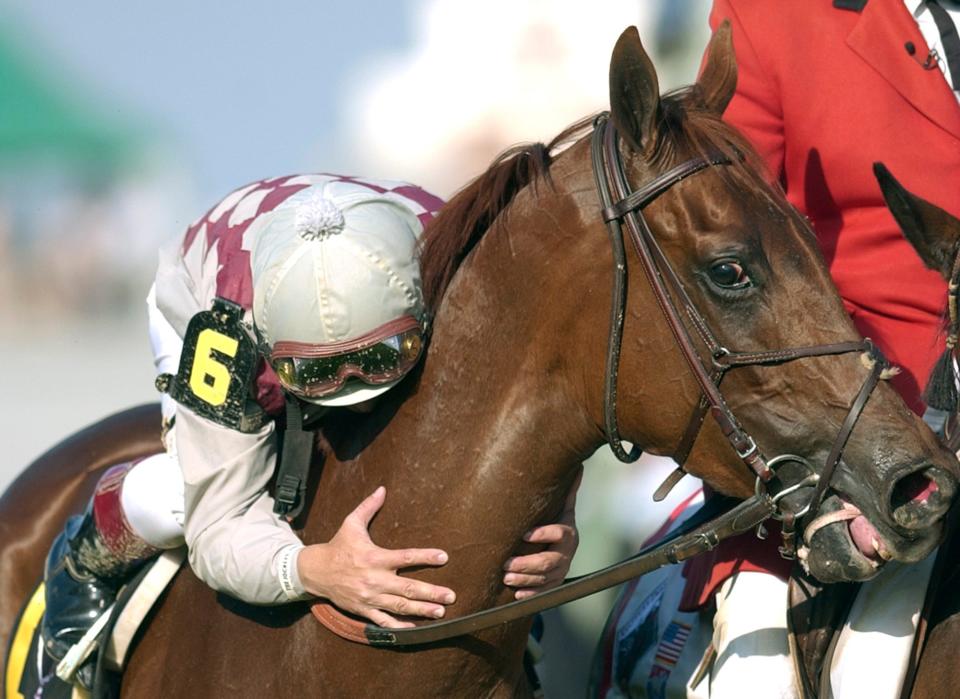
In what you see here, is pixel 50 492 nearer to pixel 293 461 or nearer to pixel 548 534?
pixel 293 461

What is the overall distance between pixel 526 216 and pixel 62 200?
13.2m

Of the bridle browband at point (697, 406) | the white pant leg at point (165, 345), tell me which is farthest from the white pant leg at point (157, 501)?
the bridle browband at point (697, 406)

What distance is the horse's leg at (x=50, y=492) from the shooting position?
4.81 meters

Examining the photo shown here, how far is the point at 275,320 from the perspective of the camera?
3.17 m

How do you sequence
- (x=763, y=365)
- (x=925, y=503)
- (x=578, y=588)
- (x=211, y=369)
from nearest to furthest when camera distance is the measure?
(x=925, y=503)
(x=763, y=365)
(x=578, y=588)
(x=211, y=369)

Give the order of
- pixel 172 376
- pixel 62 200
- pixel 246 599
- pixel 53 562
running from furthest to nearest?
pixel 62 200, pixel 53 562, pixel 172 376, pixel 246 599

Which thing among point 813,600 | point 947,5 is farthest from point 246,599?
point 947,5

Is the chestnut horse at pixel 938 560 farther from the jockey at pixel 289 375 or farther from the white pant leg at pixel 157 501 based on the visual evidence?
the white pant leg at pixel 157 501

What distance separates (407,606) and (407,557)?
0.12 m

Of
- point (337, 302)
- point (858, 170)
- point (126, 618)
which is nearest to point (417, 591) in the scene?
point (337, 302)

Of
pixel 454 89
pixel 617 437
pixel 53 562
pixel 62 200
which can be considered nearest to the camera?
pixel 617 437

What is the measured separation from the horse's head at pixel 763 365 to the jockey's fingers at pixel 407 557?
1.80ft

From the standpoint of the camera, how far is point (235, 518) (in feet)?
11.0

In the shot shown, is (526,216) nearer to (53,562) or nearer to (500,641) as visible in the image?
(500,641)
